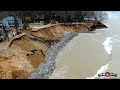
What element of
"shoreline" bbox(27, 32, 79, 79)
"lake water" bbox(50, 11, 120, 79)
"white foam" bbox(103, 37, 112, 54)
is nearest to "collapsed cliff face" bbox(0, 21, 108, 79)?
"shoreline" bbox(27, 32, 79, 79)

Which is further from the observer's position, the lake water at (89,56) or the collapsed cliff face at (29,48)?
the lake water at (89,56)

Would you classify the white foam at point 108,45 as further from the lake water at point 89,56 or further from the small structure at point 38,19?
the small structure at point 38,19

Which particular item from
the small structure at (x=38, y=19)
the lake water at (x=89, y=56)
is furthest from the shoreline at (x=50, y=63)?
the small structure at (x=38, y=19)

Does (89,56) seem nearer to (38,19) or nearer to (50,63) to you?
(50,63)

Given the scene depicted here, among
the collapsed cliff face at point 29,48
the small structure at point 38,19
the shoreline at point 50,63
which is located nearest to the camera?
the collapsed cliff face at point 29,48

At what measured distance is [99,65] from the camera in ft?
24.5

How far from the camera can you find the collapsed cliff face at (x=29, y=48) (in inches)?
261

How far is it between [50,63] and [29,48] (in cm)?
152

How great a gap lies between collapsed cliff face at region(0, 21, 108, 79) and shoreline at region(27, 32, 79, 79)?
0.17 meters

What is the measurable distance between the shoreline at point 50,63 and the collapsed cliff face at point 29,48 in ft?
0.57

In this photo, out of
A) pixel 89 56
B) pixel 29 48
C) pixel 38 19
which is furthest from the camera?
pixel 38 19

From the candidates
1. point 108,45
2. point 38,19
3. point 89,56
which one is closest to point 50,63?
point 89,56

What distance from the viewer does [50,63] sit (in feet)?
25.5
